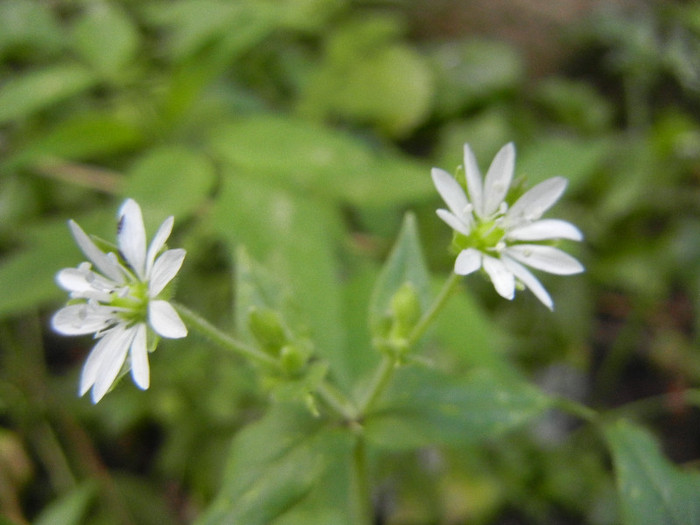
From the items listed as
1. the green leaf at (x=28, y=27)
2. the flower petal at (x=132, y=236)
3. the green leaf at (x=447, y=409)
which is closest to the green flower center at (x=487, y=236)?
the green leaf at (x=447, y=409)

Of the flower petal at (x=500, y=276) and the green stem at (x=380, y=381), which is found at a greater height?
the flower petal at (x=500, y=276)

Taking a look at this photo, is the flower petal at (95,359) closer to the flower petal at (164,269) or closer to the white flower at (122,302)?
the white flower at (122,302)

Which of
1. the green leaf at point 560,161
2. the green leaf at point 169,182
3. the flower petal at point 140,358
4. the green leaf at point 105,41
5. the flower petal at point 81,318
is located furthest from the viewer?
the green leaf at point 560,161

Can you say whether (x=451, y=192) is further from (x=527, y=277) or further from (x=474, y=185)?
(x=527, y=277)

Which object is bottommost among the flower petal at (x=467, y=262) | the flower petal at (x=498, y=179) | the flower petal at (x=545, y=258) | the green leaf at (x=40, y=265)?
the flower petal at (x=545, y=258)

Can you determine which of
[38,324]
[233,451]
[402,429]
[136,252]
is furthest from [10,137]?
[402,429]

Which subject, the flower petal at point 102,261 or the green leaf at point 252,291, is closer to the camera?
the flower petal at point 102,261

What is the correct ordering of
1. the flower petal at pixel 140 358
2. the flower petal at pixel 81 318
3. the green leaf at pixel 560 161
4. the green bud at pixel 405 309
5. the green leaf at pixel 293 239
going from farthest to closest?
the green leaf at pixel 560 161 < the green leaf at pixel 293 239 < the green bud at pixel 405 309 < the flower petal at pixel 81 318 < the flower petal at pixel 140 358

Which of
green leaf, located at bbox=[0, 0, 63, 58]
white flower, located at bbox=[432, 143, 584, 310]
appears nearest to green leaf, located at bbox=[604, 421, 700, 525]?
white flower, located at bbox=[432, 143, 584, 310]
